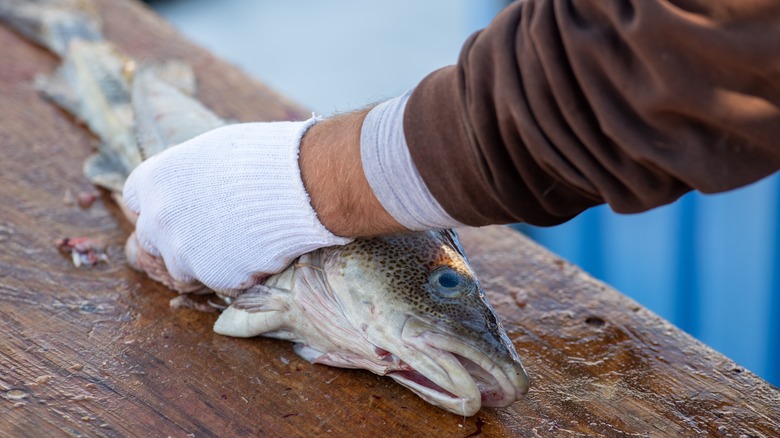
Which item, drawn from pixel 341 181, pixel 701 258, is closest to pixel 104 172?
pixel 341 181

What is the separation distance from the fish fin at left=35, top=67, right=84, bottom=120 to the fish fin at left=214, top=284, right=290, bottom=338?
5.28 ft

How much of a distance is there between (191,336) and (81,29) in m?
2.27

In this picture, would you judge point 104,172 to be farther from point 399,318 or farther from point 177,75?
point 399,318

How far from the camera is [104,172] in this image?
299 cm

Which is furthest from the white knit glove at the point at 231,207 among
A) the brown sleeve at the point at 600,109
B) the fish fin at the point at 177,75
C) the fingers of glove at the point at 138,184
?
the fish fin at the point at 177,75

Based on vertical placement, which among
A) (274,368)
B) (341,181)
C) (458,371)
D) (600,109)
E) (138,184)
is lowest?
(274,368)

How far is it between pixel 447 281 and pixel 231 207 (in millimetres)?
581

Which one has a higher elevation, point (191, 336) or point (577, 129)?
point (577, 129)

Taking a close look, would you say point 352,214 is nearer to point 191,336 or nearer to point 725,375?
point 191,336

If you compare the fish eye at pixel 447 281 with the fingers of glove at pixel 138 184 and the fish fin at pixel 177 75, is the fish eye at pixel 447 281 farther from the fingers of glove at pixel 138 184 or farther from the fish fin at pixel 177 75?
the fish fin at pixel 177 75

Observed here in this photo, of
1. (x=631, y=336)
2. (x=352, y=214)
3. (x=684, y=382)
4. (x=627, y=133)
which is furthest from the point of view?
(x=631, y=336)

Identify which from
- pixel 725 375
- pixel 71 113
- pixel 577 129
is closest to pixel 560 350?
pixel 725 375

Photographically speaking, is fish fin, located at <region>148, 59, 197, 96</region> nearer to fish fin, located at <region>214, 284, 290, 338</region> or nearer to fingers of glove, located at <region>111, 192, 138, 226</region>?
fingers of glove, located at <region>111, 192, 138, 226</region>

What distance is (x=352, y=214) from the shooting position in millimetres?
1900
